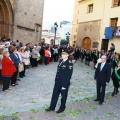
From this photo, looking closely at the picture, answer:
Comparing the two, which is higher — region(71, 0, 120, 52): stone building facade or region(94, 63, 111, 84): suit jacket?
region(71, 0, 120, 52): stone building facade

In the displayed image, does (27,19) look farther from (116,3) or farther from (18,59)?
(18,59)

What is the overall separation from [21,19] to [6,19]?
1.98 m

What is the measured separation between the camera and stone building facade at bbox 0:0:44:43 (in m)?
18.0

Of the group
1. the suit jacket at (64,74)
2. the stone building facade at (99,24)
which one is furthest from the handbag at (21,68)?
the stone building facade at (99,24)

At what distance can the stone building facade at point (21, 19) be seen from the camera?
18.0 m

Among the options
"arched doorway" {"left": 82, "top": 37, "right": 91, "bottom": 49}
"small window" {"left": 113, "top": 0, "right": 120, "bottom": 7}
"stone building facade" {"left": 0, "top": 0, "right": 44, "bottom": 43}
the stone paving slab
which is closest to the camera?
the stone paving slab

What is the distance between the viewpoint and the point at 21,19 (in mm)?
19797

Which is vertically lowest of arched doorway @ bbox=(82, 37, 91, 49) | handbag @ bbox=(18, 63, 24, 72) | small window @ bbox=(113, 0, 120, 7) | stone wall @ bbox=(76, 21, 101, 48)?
handbag @ bbox=(18, 63, 24, 72)

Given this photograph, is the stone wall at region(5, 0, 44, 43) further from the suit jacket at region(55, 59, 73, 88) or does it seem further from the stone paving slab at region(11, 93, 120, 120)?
the suit jacket at region(55, 59, 73, 88)

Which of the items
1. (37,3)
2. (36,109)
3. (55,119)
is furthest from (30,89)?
(37,3)

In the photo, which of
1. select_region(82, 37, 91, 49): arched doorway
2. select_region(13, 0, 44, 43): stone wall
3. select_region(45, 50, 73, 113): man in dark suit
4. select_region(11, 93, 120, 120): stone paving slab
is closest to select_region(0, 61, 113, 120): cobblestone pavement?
select_region(11, 93, 120, 120): stone paving slab

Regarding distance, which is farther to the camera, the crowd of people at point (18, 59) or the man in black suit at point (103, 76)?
the crowd of people at point (18, 59)

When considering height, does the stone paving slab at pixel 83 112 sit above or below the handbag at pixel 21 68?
below

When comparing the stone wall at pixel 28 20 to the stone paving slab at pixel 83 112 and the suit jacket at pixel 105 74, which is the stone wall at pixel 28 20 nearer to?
the suit jacket at pixel 105 74
